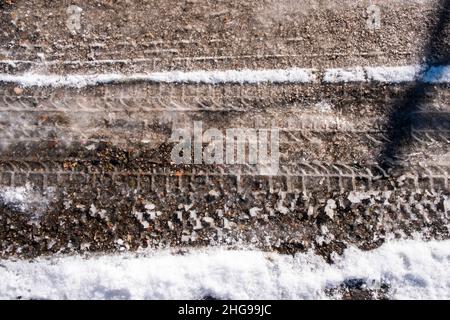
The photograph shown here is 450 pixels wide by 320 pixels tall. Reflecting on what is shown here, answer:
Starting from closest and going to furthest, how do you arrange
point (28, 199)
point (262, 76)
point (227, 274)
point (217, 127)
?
1. point (227, 274)
2. point (28, 199)
3. point (217, 127)
4. point (262, 76)

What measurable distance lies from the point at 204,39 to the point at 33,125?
179cm

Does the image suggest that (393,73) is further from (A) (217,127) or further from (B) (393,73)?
(A) (217,127)

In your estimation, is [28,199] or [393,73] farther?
[393,73]

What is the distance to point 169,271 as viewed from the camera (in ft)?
12.7

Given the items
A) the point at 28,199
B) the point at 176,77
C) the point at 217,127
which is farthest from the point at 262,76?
the point at 28,199

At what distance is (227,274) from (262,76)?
1.84 m

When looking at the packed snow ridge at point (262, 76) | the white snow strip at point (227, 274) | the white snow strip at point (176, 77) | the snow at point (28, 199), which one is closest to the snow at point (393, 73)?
the packed snow ridge at point (262, 76)

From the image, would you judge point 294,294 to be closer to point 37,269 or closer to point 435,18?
point 37,269

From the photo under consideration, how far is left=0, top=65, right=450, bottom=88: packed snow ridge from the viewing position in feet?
13.8

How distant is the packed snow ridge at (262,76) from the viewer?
4211 millimetres

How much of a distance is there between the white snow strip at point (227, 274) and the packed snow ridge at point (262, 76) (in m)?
1.53

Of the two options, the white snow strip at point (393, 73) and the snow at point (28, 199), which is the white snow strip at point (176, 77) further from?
the snow at point (28, 199)

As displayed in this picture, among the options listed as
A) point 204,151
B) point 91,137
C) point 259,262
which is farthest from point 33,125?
point 259,262

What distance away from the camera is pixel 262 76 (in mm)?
Answer: 4242
